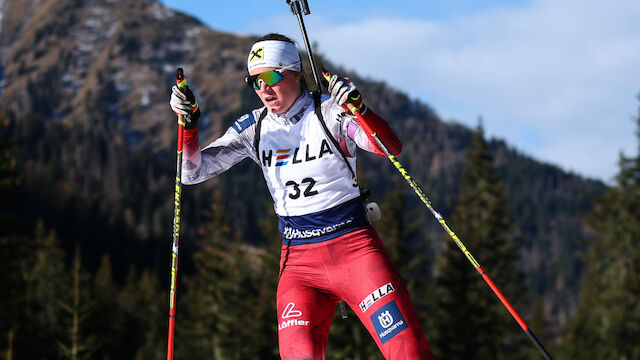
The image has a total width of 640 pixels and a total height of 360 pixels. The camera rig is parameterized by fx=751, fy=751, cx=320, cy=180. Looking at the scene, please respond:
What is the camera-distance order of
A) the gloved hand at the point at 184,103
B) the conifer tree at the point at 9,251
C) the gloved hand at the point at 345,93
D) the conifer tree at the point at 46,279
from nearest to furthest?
the gloved hand at the point at 345,93, the gloved hand at the point at 184,103, the conifer tree at the point at 9,251, the conifer tree at the point at 46,279

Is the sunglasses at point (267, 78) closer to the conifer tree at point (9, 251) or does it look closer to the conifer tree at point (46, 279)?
the conifer tree at point (9, 251)

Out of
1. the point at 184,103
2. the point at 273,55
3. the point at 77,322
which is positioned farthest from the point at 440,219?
the point at 77,322

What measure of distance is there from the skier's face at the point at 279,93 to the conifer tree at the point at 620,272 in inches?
1646

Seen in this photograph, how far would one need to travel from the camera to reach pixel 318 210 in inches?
244

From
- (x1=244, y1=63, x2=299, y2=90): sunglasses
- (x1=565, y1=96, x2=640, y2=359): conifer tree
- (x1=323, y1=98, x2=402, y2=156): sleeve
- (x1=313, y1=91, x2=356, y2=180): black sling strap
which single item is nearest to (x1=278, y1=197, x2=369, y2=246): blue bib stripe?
(x1=313, y1=91, x2=356, y2=180): black sling strap

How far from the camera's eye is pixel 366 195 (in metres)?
6.48

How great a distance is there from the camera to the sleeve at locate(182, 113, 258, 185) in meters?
6.66

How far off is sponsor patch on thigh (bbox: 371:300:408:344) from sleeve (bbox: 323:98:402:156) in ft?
4.01

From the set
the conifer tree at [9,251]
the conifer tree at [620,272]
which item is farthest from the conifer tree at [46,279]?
the conifer tree at [620,272]

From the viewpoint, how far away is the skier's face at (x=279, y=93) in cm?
632

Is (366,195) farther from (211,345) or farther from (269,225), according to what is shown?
(211,345)

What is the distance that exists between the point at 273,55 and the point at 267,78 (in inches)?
9.0

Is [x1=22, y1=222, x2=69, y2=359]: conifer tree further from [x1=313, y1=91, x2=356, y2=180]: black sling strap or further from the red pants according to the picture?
[x1=313, y1=91, x2=356, y2=180]: black sling strap

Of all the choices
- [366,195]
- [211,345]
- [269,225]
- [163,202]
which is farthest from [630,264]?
[163,202]
